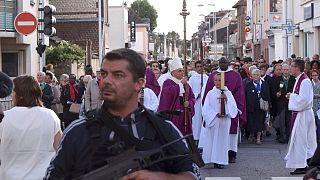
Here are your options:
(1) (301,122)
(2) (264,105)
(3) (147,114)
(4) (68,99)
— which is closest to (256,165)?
(1) (301,122)

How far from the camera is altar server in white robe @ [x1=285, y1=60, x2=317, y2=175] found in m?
11.4

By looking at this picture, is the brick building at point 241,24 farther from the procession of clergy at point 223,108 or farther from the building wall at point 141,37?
the procession of clergy at point 223,108

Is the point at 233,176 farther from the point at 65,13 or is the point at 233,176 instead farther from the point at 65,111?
the point at 65,13

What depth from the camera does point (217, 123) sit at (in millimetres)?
13117

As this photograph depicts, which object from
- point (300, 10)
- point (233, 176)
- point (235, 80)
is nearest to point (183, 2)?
point (235, 80)

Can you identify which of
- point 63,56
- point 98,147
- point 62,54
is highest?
point 62,54

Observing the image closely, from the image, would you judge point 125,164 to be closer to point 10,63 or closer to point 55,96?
point 55,96

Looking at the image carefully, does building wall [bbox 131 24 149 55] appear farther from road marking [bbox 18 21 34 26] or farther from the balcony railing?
road marking [bbox 18 21 34 26]

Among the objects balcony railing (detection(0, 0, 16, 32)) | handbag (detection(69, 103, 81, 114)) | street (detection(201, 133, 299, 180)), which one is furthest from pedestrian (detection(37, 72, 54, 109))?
balcony railing (detection(0, 0, 16, 32))

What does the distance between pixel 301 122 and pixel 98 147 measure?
860 cm

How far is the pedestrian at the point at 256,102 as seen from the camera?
16906 millimetres

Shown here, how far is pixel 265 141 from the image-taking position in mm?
17500

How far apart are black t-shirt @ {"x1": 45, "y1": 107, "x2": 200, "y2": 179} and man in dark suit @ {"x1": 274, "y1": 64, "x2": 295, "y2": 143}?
42.9 ft

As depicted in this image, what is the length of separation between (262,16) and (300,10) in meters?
22.4
